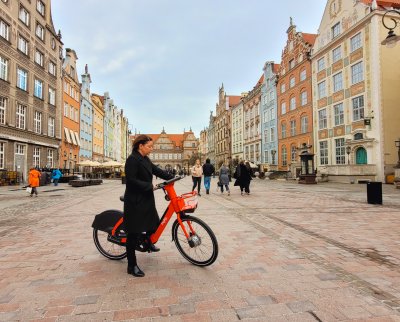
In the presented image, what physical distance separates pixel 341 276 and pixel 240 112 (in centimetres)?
5428

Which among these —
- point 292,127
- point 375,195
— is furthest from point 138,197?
point 292,127

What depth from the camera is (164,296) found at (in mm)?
2998

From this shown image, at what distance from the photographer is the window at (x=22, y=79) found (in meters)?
24.2

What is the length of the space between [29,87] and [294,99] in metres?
28.5

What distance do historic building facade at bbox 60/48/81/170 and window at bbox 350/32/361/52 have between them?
29718mm

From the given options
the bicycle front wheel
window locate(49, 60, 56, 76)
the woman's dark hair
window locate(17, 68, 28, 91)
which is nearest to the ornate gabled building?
window locate(49, 60, 56, 76)

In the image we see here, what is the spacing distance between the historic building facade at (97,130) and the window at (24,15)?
70.5 ft

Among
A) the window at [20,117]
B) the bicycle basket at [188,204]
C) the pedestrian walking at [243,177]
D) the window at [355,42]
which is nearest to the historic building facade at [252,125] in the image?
the window at [355,42]

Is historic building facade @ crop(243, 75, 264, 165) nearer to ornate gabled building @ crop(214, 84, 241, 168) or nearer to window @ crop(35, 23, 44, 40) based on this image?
ornate gabled building @ crop(214, 84, 241, 168)

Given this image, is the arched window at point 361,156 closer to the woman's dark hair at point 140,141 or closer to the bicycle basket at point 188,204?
the bicycle basket at point 188,204

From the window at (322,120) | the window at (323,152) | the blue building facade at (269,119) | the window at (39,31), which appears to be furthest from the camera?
the blue building facade at (269,119)

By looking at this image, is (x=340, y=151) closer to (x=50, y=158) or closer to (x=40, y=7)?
(x=50, y=158)

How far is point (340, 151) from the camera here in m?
27.6

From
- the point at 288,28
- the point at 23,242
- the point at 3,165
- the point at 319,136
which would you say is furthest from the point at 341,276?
the point at 288,28
